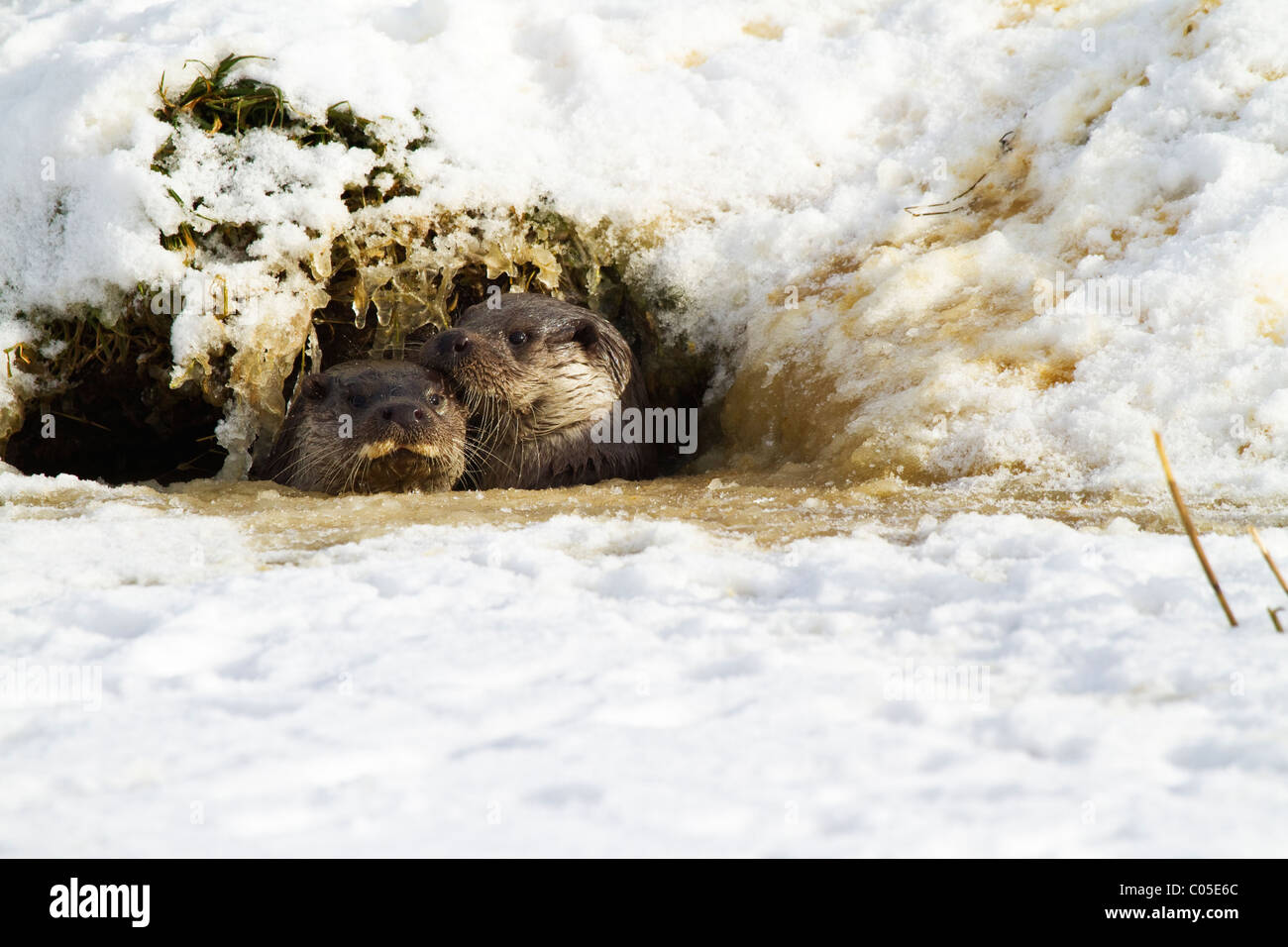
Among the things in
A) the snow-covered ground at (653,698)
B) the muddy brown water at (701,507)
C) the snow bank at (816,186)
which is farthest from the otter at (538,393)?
the snow-covered ground at (653,698)

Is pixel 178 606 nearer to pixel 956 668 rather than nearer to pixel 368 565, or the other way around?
pixel 368 565

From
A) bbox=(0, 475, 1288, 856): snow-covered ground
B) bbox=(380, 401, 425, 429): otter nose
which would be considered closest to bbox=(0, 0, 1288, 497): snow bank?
bbox=(380, 401, 425, 429): otter nose


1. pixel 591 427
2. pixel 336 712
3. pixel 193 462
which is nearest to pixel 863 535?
pixel 336 712

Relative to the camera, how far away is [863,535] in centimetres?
297

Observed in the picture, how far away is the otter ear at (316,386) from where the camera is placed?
506 cm

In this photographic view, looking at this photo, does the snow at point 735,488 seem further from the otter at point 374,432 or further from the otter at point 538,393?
the otter at point 538,393

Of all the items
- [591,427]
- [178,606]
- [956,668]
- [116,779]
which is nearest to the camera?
[116,779]

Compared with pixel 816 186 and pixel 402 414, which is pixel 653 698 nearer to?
pixel 402 414

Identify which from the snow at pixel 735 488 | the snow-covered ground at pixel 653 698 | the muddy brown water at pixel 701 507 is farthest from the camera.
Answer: the muddy brown water at pixel 701 507

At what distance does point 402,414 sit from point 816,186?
211 centimetres

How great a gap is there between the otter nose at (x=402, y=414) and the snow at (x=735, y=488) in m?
0.62

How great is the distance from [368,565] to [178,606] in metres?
0.45

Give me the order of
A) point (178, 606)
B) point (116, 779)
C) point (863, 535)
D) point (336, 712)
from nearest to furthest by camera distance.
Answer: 1. point (116, 779)
2. point (336, 712)
3. point (178, 606)
4. point (863, 535)

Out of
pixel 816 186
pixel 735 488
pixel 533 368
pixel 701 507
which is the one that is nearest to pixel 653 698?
pixel 701 507
